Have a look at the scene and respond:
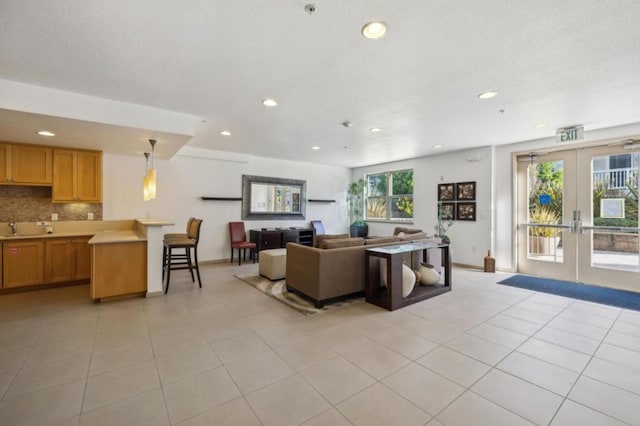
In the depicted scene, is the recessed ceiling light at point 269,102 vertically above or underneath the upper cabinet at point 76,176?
above

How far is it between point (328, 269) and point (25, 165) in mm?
5023

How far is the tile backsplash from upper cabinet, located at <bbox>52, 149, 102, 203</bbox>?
1.02ft

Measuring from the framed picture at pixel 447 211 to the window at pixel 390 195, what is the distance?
3.11ft

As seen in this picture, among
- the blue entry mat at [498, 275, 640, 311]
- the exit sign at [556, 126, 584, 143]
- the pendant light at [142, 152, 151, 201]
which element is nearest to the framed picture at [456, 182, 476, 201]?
the exit sign at [556, 126, 584, 143]

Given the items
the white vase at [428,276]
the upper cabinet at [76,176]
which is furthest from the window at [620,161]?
the upper cabinet at [76,176]

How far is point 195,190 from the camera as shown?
630 cm

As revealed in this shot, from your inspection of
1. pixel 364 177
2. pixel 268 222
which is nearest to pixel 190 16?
pixel 268 222

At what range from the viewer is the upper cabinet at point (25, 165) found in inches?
167

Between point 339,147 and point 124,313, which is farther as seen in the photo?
point 339,147

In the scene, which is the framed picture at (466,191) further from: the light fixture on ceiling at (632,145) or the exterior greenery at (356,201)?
the exterior greenery at (356,201)

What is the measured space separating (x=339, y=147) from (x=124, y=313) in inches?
185

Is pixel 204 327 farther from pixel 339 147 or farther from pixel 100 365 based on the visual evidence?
pixel 339 147

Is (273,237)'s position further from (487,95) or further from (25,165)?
(487,95)

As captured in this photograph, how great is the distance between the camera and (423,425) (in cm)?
166
